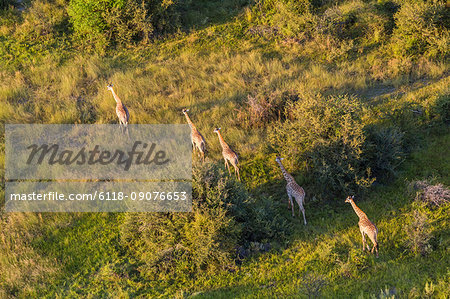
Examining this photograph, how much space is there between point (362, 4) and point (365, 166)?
34.7 feet

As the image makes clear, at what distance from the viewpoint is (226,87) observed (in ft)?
53.8

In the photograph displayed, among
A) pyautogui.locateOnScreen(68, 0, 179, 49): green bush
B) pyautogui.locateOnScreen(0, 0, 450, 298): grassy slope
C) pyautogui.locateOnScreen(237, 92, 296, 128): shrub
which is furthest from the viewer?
pyautogui.locateOnScreen(68, 0, 179, 49): green bush

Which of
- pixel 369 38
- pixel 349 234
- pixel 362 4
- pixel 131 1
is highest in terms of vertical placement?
pixel 131 1

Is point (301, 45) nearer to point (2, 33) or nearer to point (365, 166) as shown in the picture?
point (365, 166)

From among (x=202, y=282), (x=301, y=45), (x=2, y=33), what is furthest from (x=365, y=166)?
(x=2, y=33)

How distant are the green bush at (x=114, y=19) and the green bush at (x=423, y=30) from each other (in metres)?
10.2

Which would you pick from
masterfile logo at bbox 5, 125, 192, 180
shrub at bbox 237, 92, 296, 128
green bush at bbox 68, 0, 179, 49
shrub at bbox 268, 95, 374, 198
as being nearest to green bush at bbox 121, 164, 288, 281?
masterfile logo at bbox 5, 125, 192, 180

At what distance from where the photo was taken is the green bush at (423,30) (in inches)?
674

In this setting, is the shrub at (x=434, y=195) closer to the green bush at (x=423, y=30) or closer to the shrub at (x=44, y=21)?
the green bush at (x=423, y=30)

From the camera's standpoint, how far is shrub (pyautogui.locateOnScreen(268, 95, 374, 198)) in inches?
432

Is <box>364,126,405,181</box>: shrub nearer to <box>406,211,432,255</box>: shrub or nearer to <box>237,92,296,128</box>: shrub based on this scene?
<box>406,211,432,255</box>: shrub

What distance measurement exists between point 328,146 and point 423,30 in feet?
30.6

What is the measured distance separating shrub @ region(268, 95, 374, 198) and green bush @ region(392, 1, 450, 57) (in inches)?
296

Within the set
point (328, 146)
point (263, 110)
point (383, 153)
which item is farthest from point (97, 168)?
point (383, 153)
